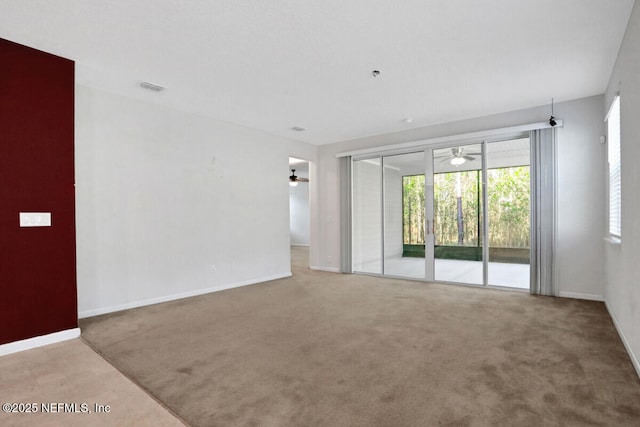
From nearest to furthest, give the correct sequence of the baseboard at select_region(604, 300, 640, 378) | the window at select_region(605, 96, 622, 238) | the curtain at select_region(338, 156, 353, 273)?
the baseboard at select_region(604, 300, 640, 378) → the window at select_region(605, 96, 622, 238) → the curtain at select_region(338, 156, 353, 273)

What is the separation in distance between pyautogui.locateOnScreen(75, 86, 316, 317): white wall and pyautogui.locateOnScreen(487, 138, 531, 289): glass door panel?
147 inches

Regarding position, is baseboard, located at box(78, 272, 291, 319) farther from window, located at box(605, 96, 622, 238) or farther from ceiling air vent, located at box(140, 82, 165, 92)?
window, located at box(605, 96, 622, 238)

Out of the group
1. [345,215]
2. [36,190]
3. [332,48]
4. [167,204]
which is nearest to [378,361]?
[332,48]

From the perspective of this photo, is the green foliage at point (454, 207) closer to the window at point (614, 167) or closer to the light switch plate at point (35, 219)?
the window at point (614, 167)

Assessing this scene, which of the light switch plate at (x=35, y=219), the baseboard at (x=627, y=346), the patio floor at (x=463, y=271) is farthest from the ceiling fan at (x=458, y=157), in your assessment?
the light switch plate at (x=35, y=219)

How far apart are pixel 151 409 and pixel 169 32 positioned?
9.62ft

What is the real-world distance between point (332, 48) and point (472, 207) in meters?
3.76

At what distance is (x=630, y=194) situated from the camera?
9.05ft

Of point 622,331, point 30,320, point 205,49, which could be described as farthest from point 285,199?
point 622,331

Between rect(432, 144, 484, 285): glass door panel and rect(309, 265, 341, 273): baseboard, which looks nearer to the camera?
rect(432, 144, 484, 285): glass door panel

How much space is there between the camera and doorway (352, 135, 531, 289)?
17.4ft

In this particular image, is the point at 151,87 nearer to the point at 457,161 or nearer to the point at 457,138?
the point at 457,138

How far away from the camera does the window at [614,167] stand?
3570mm

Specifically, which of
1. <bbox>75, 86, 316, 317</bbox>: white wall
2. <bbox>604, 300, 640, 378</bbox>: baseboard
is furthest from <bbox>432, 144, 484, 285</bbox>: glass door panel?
<bbox>75, 86, 316, 317</bbox>: white wall
